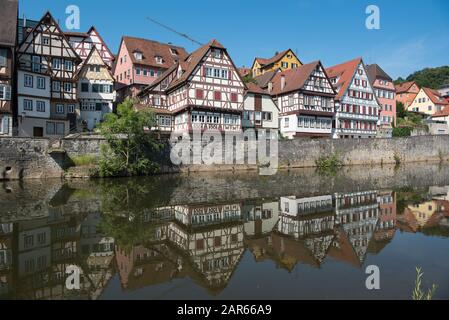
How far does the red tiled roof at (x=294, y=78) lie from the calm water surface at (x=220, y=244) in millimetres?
28563

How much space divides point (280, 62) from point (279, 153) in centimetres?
2606

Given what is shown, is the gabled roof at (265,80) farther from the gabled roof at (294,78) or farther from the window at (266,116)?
the window at (266,116)

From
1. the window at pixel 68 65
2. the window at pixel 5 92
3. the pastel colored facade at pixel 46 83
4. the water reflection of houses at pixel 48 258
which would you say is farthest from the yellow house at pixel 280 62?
the water reflection of houses at pixel 48 258

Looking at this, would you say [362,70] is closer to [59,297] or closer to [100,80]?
[100,80]

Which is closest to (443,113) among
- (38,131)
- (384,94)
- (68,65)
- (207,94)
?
(384,94)

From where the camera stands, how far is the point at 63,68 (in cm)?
3688

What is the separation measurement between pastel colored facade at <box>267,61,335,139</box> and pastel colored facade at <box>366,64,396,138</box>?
1572 cm

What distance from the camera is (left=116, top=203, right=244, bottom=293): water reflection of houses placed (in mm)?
8539

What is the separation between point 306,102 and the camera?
153 ft

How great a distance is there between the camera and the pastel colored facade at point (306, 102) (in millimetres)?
46438

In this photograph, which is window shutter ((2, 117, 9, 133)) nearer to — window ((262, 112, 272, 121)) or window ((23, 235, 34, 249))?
window ((23, 235, 34, 249))

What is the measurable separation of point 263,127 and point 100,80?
20416mm

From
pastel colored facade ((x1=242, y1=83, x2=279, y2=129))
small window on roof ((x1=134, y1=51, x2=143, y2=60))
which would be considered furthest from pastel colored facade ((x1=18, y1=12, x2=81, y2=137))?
pastel colored facade ((x1=242, y1=83, x2=279, y2=129))
